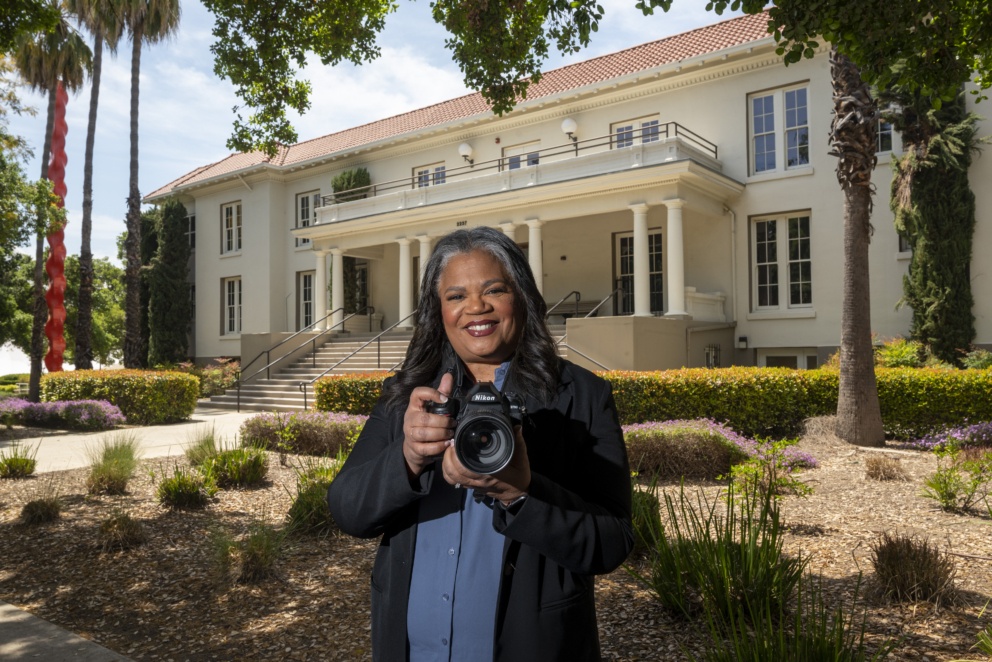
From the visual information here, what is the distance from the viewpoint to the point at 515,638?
1710 millimetres

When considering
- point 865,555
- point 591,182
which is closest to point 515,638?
point 865,555

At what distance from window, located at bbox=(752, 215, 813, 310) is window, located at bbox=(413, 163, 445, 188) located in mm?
10238

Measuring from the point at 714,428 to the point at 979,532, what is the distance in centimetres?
304

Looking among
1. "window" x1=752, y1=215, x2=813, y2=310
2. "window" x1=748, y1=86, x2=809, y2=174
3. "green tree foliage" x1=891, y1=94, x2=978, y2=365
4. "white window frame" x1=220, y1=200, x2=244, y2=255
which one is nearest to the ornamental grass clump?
"green tree foliage" x1=891, y1=94, x2=978, y2=365

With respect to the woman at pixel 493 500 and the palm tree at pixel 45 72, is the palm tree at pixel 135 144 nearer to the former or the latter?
the palm tree at pixel 45 72

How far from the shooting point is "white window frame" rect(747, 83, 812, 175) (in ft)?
57.8

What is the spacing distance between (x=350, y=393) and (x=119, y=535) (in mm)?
8431

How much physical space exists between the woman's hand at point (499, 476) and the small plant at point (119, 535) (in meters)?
5.12

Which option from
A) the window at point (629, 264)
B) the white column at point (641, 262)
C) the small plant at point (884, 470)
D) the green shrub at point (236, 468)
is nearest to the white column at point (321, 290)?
the window at point (629, 264)

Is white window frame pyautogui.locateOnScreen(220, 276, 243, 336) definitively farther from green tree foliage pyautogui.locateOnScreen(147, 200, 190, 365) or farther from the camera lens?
the camera lens

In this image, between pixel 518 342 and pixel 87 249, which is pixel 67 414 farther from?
pixel 518 342

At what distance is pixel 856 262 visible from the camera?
1023cm

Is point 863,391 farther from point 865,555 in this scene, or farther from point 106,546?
point 106,546

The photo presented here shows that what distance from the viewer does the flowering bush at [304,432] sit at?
10023 mm
